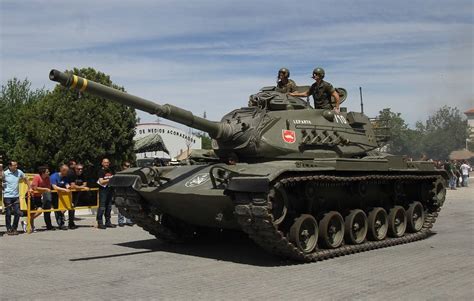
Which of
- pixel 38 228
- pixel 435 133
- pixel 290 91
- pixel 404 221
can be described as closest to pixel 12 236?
pixel 38 228

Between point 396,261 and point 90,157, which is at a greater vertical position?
point 90,157

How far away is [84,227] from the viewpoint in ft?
49.5

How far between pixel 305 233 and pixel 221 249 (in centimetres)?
196

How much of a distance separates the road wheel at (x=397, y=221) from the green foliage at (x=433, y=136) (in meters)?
58.3

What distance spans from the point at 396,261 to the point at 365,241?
1709 mm

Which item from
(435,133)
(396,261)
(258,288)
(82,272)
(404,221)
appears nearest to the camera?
(258,288)

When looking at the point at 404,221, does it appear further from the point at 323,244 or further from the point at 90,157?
the point at 90,157

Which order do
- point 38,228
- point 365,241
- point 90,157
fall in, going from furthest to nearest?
point 90,157
point 38,228
point 365,241

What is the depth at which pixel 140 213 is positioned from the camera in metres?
10.8

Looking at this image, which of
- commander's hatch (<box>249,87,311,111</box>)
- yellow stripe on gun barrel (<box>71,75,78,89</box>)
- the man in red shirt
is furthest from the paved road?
commander's hatch (<box>249,87,311,111</box>)

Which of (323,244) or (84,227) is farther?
(84,227)

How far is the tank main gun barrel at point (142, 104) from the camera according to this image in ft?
26.8

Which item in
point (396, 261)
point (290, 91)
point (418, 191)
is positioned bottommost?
point (396, 261)

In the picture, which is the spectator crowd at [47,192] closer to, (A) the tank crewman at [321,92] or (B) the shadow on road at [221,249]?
(B) the shadow on road at [221,249]
